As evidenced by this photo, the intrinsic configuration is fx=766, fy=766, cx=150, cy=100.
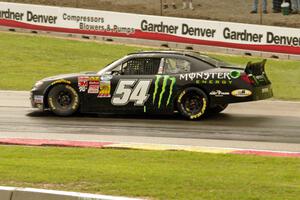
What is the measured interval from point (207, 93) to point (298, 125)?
6.29 ft

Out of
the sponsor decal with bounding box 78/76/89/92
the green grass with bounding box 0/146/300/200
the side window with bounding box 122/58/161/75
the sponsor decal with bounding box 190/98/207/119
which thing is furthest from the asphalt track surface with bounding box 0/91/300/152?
the green grass with bounding box 0/146/300/200

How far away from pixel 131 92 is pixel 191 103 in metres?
1.25

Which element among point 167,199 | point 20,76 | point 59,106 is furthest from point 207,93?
point 20,76

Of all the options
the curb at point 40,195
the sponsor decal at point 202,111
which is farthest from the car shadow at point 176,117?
the curb at point 40,195

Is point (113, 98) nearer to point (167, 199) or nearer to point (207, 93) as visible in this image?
point (207, 93)

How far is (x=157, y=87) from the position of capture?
15664 mm

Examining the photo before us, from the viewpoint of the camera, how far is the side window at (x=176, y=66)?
15852mm

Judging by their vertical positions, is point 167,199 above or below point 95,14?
below

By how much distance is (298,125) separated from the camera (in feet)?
50.0

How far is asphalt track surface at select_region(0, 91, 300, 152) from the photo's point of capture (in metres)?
13.3

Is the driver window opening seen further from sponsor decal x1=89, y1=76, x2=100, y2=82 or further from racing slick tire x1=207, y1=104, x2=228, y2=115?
racing slick tire x1=207, y1=104, x2=228, y2=115

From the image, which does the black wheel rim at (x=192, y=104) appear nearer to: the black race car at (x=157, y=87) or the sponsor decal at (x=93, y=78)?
the black race car at (x=157, y=87)

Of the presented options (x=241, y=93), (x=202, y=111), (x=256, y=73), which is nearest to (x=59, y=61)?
(x=202, y=111)

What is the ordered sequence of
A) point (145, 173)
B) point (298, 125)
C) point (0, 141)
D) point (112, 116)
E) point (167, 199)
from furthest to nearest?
point (112, 116), point (298, 125), point (0, 141), point (145, 173), point (167, 199)
